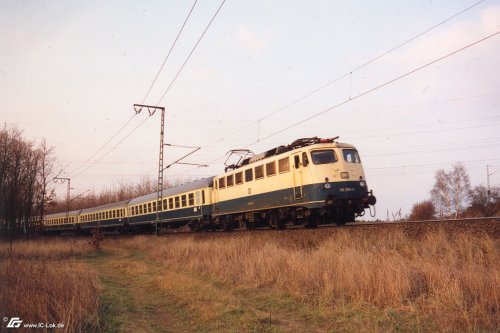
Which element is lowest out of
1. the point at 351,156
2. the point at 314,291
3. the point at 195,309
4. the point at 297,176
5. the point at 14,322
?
the point at 195,309

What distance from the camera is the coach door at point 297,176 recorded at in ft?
49.3

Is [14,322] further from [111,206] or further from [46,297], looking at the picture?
[111,206]

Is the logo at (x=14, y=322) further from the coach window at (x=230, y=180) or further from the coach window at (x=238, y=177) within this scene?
the coach window at (x=230, y=180)

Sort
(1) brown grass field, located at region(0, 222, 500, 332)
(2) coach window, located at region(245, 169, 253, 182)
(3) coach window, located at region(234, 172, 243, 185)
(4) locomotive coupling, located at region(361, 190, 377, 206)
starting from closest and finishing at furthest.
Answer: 1. (1) brown grass field, located at region(0, 222, 500, 332)
2. (4) locomotive coupling, located at region(361, 190, 377, 206)
3. (2) coach window, located at region(245, 169, 253, 182)
4. (3) coach window, located at region(234, 172, 243, 185)

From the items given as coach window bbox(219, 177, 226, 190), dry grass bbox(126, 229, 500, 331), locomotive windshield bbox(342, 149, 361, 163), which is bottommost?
dry grass bbox(126, 229, 500, 331)

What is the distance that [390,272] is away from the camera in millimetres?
7121

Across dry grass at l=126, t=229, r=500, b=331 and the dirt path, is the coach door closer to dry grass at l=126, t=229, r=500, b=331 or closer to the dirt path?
dry grass at l=126, t=229, r=500, b=331

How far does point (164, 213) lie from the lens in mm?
30453

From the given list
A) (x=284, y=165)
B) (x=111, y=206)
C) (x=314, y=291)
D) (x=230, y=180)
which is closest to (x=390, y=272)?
(x=314, y=291)

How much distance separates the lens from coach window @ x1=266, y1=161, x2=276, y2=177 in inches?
655

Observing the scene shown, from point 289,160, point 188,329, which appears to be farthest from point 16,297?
point 289,160

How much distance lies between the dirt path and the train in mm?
5595

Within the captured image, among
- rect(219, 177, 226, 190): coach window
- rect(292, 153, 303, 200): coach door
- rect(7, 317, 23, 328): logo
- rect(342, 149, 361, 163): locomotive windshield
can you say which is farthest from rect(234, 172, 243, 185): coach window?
rect(7, 317, 23, 328): logo

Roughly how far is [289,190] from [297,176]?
73 cm
